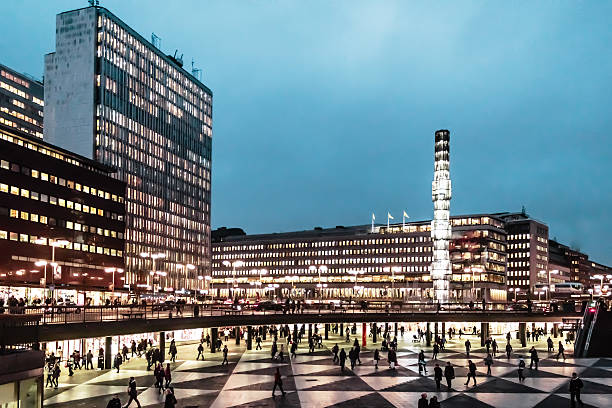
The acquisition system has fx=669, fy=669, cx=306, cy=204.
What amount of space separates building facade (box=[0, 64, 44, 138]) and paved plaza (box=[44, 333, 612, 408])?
111 metres

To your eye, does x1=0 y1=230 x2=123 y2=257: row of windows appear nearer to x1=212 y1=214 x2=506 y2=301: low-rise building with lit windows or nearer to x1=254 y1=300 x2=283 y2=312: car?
x1=254 y1=300 x2=283 y2=312: car

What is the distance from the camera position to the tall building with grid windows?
135 metres

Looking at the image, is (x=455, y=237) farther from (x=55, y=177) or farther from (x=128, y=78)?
(x=55, y=177)

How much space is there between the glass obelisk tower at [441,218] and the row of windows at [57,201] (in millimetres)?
57835

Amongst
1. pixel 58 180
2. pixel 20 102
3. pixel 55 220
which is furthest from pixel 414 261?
pixel 58 180

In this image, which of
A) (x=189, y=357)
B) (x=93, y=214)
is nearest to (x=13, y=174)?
(x=93, y=214)

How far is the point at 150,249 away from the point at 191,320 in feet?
319

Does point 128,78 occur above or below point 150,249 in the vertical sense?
above

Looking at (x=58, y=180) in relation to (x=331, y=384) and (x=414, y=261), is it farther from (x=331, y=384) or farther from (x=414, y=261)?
(x=414, y=261)

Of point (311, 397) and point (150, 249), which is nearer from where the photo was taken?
Result: point (311, 397)

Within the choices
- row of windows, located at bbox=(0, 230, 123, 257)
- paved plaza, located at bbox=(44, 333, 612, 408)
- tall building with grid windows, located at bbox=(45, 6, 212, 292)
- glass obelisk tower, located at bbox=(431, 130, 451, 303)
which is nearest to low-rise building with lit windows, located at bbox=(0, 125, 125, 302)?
row of windows, located at bbox=(0, 230, 123, 257)

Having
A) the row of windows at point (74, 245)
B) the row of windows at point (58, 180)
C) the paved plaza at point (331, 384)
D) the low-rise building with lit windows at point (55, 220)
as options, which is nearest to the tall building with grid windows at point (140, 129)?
the row of windows at point (74, 245)

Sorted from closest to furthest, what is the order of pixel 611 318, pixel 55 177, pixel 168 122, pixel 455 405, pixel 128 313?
pixel 455 405, pixel 128 313, pixel 611 318, pixel 55 177, pixel 168 122

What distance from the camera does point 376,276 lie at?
625ft
